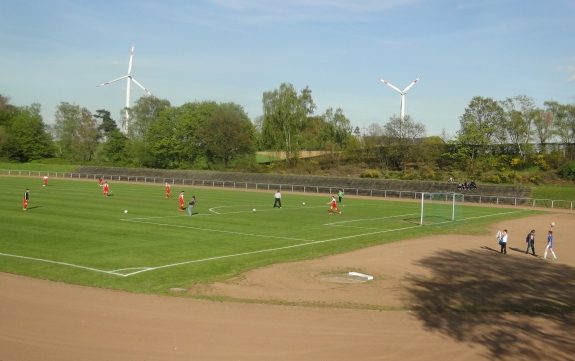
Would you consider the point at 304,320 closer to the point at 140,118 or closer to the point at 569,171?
the point at 569,171

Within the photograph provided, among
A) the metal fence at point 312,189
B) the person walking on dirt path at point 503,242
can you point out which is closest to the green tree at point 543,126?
the metal fence at point 312,189

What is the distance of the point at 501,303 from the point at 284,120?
283ft

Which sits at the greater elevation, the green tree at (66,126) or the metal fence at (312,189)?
the green tree at (66,126)

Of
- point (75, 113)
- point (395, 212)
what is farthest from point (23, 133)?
point (395, 212)

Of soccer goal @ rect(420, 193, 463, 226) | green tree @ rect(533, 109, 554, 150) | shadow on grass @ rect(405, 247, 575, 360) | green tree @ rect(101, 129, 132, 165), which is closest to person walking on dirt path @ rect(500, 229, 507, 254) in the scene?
shadow on grass @ rect(405, 247, 575, 360)

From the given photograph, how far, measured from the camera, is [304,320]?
13.9m

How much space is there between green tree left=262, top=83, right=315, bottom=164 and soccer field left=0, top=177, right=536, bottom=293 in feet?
175

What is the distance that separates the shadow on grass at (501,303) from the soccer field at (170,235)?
601 cm

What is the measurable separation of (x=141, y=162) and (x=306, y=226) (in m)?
80.8

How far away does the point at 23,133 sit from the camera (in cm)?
11762

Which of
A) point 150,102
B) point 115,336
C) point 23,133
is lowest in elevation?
point 115,336

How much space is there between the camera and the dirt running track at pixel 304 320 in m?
11.6

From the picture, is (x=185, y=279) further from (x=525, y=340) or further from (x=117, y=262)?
(x=525, y=340)

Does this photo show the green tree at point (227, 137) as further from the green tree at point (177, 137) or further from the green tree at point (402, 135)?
the green tree at point (402, 135)
